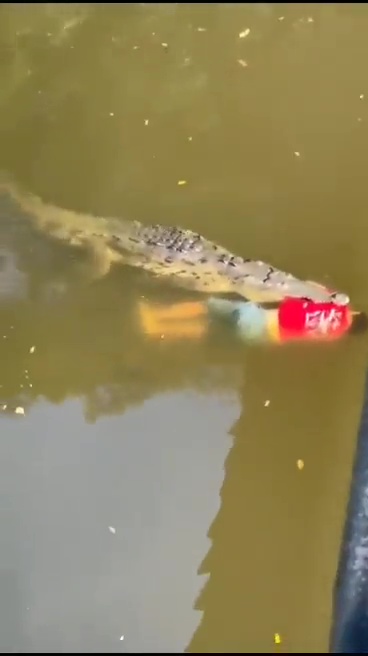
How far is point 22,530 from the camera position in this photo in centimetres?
202

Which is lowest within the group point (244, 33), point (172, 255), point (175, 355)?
point (175, 355)

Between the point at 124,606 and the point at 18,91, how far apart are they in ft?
5.45

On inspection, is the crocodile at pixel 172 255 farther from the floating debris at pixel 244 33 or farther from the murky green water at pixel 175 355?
the floating debris at pixel 244 33

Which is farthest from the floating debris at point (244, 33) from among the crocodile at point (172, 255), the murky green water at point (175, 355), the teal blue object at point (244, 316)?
the teal blue object at point (244, 316)

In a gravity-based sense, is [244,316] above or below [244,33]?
below

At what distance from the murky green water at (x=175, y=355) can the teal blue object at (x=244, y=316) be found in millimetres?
47

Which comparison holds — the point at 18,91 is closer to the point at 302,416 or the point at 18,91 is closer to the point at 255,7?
the point at 255,7

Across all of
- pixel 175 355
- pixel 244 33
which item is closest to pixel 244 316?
pixel 175 355

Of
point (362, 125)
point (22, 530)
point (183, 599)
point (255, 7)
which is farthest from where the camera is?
point (255, 7)

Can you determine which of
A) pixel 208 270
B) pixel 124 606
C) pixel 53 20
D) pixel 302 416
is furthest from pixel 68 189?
pixel 124 606

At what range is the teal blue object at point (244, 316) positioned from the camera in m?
2.10

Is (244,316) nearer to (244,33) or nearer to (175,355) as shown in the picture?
(175,355)

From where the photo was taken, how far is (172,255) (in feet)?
7.14

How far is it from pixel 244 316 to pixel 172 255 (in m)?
0.26
